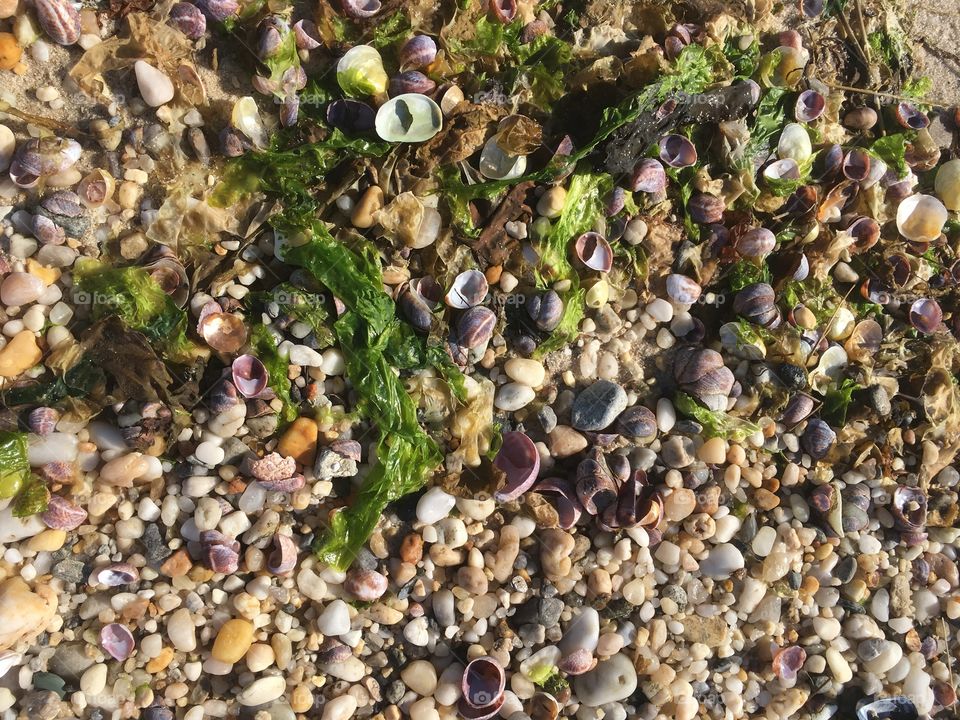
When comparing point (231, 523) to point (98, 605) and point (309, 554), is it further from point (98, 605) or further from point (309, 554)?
point (98, 605)

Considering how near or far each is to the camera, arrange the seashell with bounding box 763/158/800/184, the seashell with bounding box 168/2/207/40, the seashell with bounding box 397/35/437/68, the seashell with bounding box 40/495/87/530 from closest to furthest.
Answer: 1. the seashell with bounding box 40/495/87/530
2. the seashell with bounding box 168/2/207/40
3. the seashell with bounding box 397/35/437/68
4. the seashell with bounding box 763/158/800/184

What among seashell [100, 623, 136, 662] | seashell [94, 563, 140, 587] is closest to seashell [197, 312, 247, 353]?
seashell [94, 563, 140, 587]

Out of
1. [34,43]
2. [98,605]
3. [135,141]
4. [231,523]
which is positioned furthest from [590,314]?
[34,43]

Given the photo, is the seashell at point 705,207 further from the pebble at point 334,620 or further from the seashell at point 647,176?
the pebble at point 334,620

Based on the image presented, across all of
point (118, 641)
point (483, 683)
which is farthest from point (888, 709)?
point (118, 641)

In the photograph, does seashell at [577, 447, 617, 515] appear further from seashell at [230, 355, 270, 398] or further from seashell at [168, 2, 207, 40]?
seashell at [168, 2, 207, 40]

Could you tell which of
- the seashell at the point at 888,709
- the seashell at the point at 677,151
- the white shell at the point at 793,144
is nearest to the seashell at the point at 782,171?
the white shell at the point at 793,144
